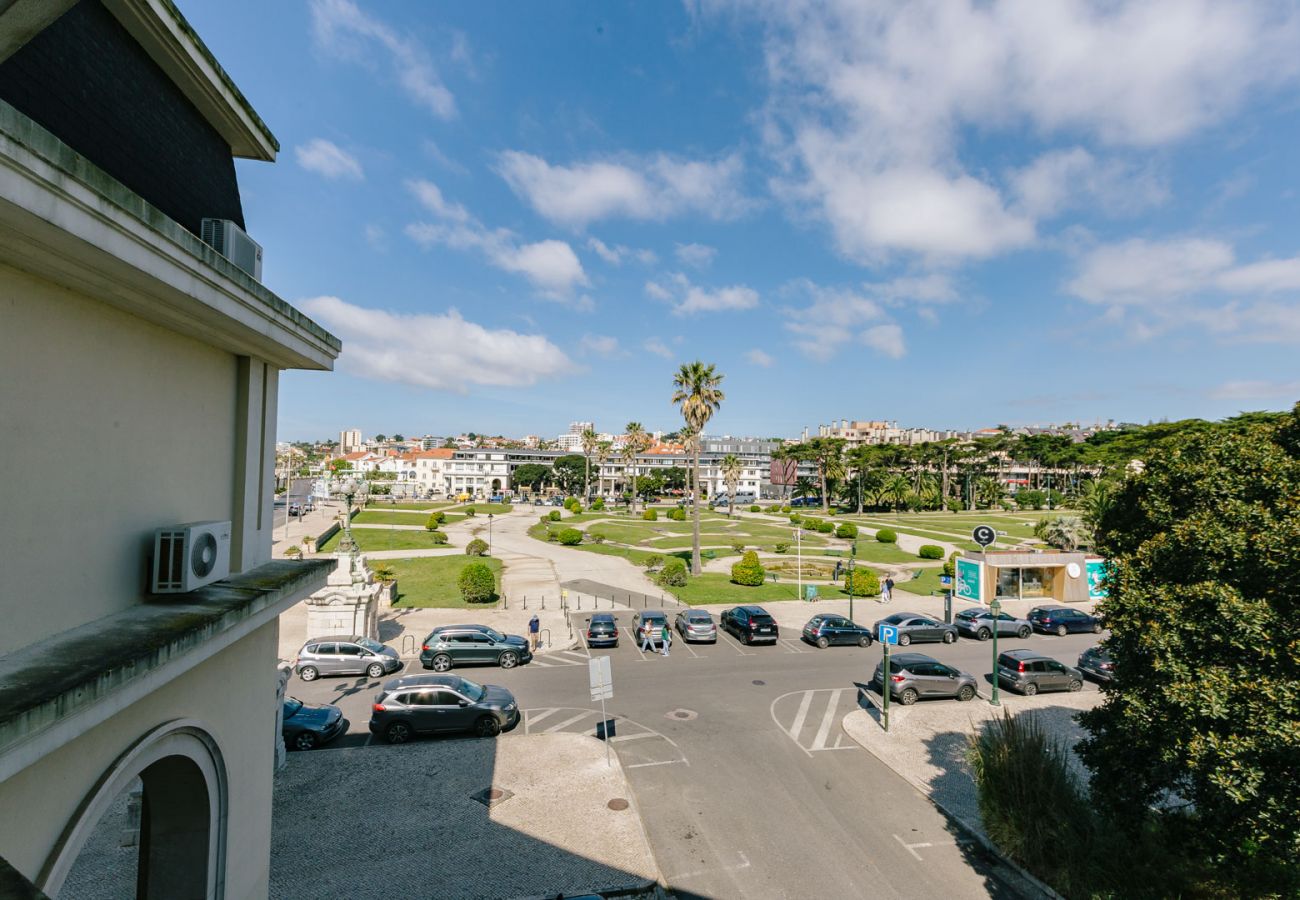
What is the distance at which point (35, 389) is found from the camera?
150 inches

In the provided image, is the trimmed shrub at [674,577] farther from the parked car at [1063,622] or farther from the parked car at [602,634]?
the parked car at [1063,622]

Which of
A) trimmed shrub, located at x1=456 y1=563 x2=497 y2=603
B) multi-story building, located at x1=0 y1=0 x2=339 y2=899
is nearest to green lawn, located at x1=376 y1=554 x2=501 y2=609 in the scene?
trimmed shrub, located at x1=456 y1=563 x2=497 y2=603

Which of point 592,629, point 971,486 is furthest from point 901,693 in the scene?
point 971,486

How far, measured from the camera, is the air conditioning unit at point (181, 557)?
4980mm

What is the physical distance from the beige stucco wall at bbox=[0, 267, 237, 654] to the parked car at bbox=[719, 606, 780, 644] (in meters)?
20.5

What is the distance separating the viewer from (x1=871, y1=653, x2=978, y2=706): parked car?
17.6 m

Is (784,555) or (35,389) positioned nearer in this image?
(35,389)

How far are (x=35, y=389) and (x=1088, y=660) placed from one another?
26.6 metres

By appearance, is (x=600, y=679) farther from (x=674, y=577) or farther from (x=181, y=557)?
(x=674, y=577)

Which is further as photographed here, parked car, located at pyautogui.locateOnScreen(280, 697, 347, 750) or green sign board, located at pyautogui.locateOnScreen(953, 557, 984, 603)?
green sign board, located at pyautogui.locateOnScreen(953, 557, 984, 603)

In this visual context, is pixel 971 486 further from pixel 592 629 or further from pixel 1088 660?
pixel 592 629

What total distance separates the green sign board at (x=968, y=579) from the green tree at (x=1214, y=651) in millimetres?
24680

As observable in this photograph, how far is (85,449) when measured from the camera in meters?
4.27

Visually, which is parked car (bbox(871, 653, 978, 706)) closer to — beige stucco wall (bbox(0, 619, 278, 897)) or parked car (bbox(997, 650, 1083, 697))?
parked car (bbox(997, 650, 1083, 697))
